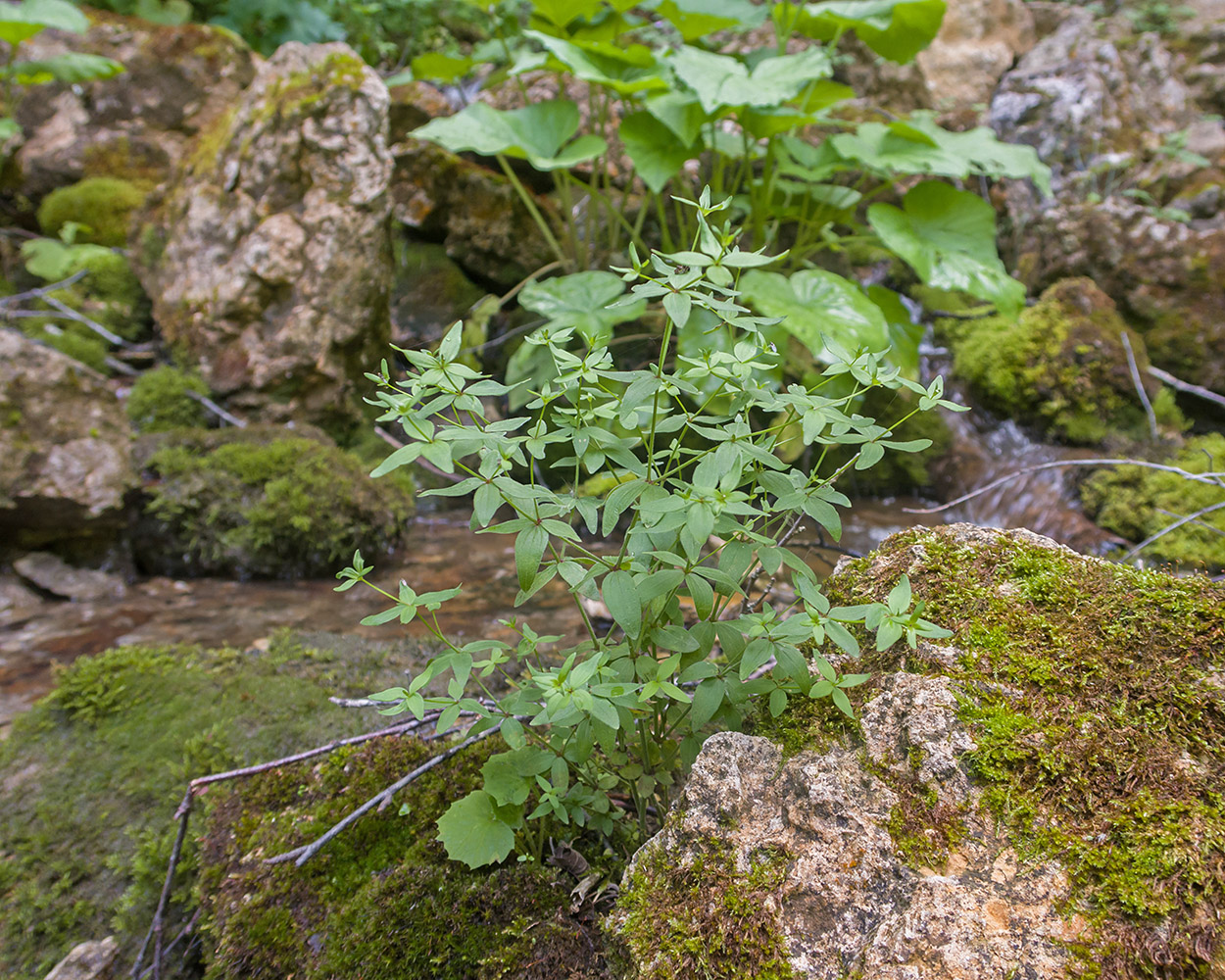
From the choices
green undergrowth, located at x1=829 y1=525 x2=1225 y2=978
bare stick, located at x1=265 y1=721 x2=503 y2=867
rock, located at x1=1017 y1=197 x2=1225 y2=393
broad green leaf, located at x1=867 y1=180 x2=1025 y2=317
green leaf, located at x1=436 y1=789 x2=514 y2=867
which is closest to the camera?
green undergrowth, located at x1=829 y1=525 x2=1225 y2=978

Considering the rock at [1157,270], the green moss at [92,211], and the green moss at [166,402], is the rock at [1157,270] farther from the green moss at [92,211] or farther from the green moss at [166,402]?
the green moss at [92,211]

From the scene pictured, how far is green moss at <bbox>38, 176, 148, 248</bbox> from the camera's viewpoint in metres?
5.51

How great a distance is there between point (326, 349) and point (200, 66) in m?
3.82

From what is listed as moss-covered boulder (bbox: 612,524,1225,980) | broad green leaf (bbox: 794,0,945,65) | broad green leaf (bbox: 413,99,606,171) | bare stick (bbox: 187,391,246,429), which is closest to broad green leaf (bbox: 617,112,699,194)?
broad green leaf (bbox: 413,99,606,171)

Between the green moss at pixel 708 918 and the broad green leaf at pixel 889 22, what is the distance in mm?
3990

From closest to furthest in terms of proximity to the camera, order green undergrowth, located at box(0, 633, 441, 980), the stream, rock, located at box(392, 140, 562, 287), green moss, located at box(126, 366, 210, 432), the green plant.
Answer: green undergrowth, located at box(0, 633, 441, 980) → the stream → green moss, located at box(126, 366, 210, 432) → the green plant → rock, located at box(392, 140, 562, 287)

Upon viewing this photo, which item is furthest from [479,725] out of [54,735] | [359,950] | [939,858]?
[54,735]

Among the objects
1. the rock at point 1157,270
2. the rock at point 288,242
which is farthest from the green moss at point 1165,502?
the rock at point 288,242

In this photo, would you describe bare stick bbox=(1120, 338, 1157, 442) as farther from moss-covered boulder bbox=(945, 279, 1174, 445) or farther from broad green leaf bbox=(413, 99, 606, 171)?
broad green leaf bbox=(413, 99, 606, 171)

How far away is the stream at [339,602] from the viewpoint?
2812 mm

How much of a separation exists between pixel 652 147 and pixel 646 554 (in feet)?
10.2

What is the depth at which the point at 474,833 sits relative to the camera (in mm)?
1186

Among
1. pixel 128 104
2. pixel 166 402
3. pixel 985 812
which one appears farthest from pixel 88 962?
pixel 128 104

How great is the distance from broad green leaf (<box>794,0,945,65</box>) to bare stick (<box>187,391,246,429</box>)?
13.3 feet
